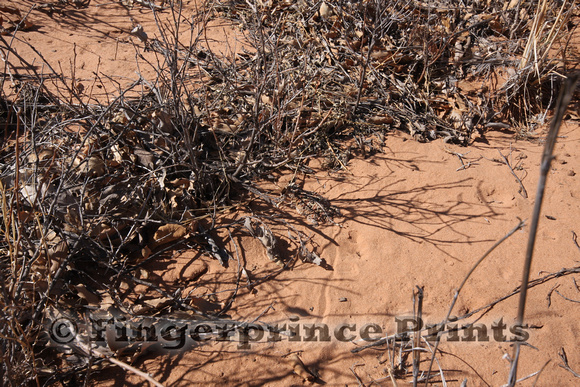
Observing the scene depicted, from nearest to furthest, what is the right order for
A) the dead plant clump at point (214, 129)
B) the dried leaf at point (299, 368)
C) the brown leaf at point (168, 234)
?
the dried leaf at point (299, 368)
the dead plant clump at point (214, 129)
the brown leaf at point (168, 234)

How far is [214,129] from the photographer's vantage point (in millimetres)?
3061

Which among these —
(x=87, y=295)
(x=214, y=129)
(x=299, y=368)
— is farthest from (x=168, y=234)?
(x=299, y=368)

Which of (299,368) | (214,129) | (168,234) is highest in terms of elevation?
(214,129)

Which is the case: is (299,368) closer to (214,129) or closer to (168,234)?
(168,234)

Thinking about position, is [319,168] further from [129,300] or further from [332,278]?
[129,300]

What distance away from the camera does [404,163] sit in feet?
9.92

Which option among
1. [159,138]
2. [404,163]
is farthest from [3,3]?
[404,163]
